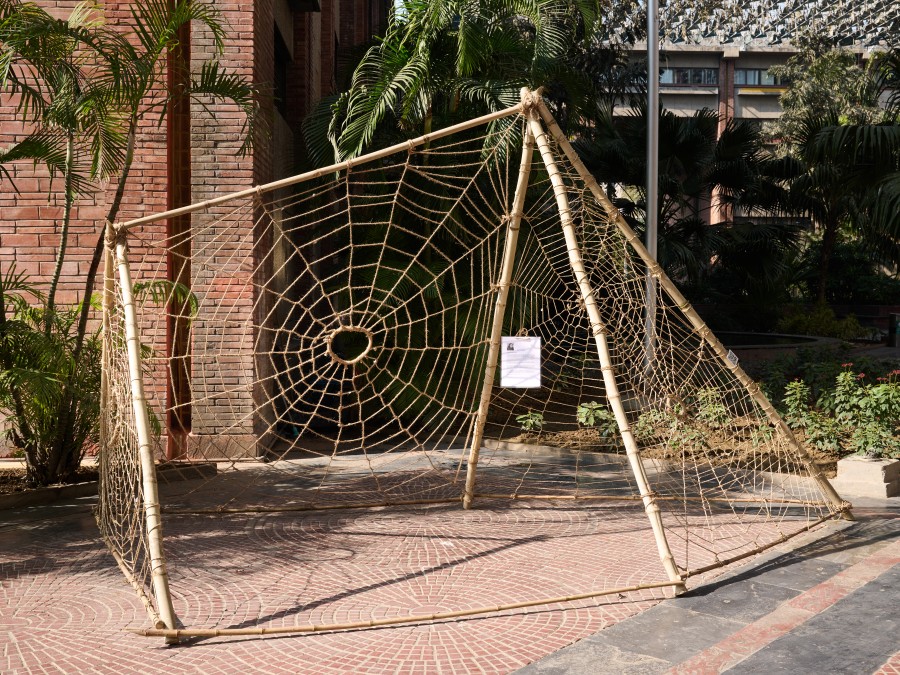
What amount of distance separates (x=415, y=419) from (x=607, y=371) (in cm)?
217

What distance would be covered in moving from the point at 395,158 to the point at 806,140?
327 inches

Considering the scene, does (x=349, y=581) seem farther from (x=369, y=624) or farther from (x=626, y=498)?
(x=626, y=498)

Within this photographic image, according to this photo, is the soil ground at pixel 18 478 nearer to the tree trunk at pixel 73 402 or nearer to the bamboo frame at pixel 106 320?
the tree trunk at pixel 73 402

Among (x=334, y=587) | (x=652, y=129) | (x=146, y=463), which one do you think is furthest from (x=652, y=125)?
(x=146, y=463)

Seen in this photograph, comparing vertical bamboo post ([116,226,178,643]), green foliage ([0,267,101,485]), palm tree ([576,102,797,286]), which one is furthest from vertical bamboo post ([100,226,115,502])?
palm tree ([576,102,797,286])

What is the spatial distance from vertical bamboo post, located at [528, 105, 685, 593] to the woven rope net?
13 millimetres

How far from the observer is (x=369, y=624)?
424 centimetres

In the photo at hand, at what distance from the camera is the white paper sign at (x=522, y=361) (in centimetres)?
623

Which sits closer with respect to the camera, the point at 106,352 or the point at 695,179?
the point at 106,352

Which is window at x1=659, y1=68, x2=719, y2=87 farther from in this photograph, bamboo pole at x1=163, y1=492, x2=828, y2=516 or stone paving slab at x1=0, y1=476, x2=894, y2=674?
stone paving slab at x1=0, y1=476, x2=894, y2=674

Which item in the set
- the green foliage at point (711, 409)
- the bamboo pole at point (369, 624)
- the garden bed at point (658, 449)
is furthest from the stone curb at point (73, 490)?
the green foliage at point (711, 409)

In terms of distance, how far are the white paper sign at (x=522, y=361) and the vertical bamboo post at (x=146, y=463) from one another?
8.40 ft

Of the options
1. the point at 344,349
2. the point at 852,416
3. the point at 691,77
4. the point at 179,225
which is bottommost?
the point at 852,416

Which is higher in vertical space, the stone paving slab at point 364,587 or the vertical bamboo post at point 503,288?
the vertical bamboo post at point 503,288
